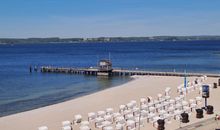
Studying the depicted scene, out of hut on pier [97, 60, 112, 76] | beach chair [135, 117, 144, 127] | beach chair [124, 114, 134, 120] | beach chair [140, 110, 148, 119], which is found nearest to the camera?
beach chair [135, 117, 144, 127]

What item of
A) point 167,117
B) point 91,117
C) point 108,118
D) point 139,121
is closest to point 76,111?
point 91,117

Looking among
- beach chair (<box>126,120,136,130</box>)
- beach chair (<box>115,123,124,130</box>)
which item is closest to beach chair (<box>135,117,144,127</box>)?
beach chair (<box>126,120,136,130</box>)

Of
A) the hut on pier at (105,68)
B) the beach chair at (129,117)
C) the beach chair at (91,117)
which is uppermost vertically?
the beach chair at (129,117)

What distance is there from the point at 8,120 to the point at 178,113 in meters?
11.2

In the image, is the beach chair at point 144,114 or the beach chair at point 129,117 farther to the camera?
the beach chair at point 144,114

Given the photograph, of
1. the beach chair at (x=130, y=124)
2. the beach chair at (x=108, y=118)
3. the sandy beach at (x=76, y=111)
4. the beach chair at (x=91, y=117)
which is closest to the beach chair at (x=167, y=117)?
the sandy beach at (x=76, y=111)

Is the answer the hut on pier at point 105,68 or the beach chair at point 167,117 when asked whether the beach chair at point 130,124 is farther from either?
the hut on pier at point 105,68

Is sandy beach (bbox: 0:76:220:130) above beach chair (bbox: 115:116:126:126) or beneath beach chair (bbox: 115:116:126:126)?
beneath

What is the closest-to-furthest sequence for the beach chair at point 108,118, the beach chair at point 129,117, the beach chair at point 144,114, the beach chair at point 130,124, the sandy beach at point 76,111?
the beach chair at point 130,124, the beach chair at point 108,118, the beach chair at point 129,117, the beach chair at point 144,114, the sandy beach at point 76,111

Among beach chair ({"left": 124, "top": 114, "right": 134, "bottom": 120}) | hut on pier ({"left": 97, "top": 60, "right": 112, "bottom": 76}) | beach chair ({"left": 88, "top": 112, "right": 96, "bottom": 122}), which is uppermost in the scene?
beach chair ({"left": 124, "top": 114, "right": 134, "bottom": 120})

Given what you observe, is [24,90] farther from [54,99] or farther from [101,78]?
[101,78]

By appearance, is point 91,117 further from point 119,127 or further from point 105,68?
point 105,68

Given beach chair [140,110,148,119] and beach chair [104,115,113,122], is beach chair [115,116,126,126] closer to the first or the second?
beach chair [104,115,113,122]

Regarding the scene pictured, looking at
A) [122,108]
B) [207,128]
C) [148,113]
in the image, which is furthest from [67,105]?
[207,128]
